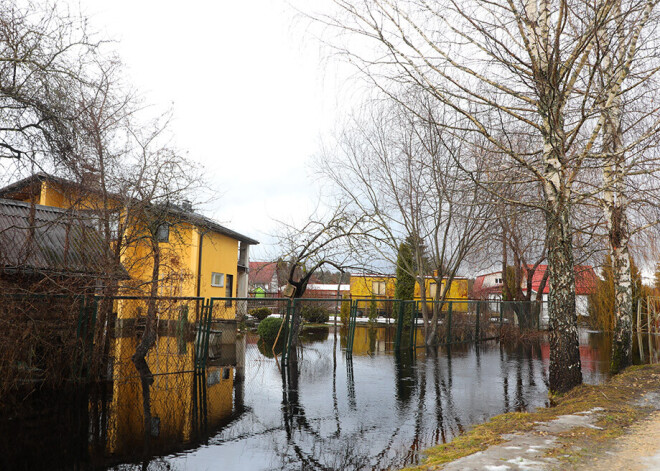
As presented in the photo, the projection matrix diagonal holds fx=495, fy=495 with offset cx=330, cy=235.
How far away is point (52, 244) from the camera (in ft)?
37.7

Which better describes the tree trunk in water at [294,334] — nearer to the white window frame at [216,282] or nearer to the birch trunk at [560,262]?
the birch trunk at [560,262]

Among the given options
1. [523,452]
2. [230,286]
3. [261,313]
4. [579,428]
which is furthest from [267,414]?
[230,286]

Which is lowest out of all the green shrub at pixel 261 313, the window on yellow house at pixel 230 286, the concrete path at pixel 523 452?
the concrete path at pixel 523 452

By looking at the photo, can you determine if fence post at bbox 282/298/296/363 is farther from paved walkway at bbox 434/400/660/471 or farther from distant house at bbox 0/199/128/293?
paved walkway at bbox 434/400/660/471

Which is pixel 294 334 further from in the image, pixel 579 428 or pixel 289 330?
pixel 579 428

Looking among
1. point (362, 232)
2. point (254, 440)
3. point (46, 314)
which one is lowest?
point (254, 440)

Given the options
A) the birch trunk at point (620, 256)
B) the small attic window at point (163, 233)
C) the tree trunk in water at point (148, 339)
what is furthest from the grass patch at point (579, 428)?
the small attic window at point (163, 233)

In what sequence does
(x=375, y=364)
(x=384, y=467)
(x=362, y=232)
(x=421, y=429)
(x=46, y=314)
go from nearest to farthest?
(x=384, y=467) → (x=421, y=429) → (x=46, y=314) → (x=375, y=364) → (x=362, y=232)

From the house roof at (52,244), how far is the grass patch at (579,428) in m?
7.16

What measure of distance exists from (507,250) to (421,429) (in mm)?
19683

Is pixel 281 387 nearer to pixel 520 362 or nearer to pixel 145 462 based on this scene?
pixel 145 462

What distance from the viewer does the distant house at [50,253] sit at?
8984 mm

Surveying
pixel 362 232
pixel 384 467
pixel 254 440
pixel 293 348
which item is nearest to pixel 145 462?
pixel 254 440

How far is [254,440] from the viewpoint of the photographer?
5.98 m
